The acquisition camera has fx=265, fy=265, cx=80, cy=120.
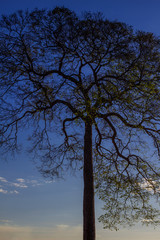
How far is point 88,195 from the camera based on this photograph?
39.5 ft

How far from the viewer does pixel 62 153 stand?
1461cm

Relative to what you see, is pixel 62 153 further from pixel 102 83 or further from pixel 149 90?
pixel 149 90

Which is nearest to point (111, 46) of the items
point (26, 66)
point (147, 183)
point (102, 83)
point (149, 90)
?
point (102, 83)

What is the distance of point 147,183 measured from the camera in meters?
13.5

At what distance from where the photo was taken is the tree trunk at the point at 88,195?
1141 cm

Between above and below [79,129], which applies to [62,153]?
below

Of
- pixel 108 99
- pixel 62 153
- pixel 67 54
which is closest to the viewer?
pixel 108 99

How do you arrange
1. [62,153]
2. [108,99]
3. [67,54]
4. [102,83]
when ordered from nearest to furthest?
[108,99], [102,83], [67,54], [62,153]

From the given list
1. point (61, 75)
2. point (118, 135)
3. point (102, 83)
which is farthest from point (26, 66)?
point (118, 135)

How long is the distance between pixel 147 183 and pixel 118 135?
2853 millimetres

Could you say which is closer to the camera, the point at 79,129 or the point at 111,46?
the point at 111,46

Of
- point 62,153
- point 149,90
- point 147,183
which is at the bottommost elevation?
point 147,183

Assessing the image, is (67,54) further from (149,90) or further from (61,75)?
(149,90)

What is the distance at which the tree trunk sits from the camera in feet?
37.4
